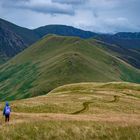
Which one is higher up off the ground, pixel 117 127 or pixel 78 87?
pixel 117 127

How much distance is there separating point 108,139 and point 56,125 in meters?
7.33

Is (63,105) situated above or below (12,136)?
below

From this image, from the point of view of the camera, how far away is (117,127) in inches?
1684

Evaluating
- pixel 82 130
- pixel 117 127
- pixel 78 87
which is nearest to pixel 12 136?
pixel 82 130

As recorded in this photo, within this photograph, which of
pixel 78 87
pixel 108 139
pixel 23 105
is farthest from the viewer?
pixel 78 87

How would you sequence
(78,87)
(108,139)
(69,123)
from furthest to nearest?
(78,87) → (69,123) → (108,139)

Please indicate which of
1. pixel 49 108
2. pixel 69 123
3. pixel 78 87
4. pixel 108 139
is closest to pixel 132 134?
pixel 108 139

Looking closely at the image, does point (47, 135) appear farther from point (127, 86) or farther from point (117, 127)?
point (127, 86)

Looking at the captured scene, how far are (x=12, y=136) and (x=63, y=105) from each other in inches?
2079

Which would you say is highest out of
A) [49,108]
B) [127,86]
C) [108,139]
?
[108,139]

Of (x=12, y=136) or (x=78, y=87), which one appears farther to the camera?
(x=78, y=87)

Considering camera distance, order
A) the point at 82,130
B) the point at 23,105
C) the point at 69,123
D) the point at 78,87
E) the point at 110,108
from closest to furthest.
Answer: the point at 82,130 < the point at 69,123 < the point at 23,105 < the point at 110,108 < the point at 78,87

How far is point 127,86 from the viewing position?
199375 mm

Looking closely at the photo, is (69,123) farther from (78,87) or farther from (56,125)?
(78,87)
